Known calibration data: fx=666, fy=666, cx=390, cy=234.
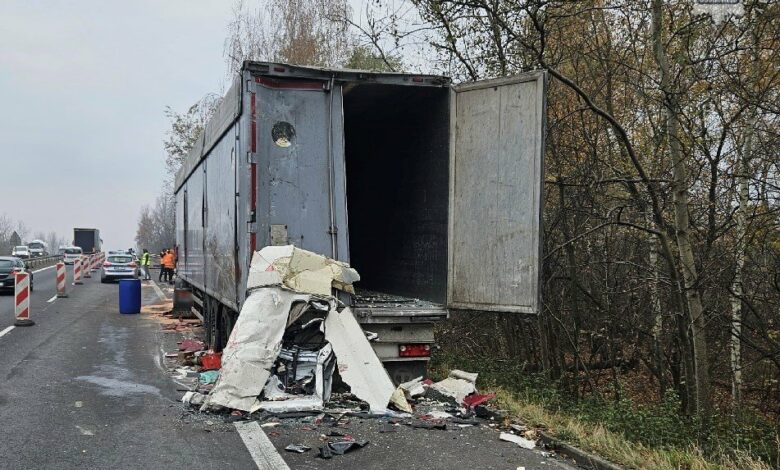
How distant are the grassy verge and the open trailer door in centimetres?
117

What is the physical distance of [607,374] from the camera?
1302 cm

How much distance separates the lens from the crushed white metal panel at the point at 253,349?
20.9ft

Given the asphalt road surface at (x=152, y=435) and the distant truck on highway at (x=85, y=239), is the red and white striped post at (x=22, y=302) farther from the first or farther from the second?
the distant truck on highway at (x=85, y=239)

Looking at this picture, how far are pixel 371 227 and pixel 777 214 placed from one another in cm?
587

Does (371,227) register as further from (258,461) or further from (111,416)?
(258,461)

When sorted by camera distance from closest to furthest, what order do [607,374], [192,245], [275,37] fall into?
[607,374], [192,245], [275,37]

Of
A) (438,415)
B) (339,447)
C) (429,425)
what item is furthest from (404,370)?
(339,447)

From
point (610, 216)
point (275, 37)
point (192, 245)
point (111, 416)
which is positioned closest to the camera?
point (111, 416)

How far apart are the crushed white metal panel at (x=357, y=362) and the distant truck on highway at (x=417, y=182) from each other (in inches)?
12.7

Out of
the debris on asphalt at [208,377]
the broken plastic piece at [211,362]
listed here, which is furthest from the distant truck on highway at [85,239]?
the debris on asphalt at [208,377]

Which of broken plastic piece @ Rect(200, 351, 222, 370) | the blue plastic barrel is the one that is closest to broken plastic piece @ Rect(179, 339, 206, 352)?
broken plastic piece @ Rect(200, 351, 222, 370)

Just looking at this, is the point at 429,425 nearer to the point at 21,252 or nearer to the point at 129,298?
the point at 129,298

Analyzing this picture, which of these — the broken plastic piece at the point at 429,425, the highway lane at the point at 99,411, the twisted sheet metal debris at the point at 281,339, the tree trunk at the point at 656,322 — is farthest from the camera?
the tree trunk at the point at 656,322

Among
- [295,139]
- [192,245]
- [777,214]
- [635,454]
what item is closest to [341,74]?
[295,139]
